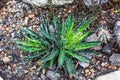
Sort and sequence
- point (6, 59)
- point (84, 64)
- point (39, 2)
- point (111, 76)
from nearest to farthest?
point (111, 76), point (84, 64), point (6, 59), point (39, 2)

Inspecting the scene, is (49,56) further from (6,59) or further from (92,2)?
(92,2)

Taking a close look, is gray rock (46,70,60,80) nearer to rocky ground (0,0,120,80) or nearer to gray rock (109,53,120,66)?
rocky ground (0,0,120,80)

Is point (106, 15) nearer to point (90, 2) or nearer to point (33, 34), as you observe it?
point (90, 2)

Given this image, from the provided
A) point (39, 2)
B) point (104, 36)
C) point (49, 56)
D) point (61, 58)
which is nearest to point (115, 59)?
point (104, 36)

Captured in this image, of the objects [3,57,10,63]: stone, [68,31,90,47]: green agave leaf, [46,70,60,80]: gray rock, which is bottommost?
[46,70,60,80]: gray rock

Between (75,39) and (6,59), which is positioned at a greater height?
(75,39)

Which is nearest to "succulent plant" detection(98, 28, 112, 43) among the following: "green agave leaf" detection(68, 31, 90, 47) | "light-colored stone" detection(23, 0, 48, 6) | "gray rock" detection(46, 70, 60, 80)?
"green agave leaf" detection(68, 31, 90, 47)
